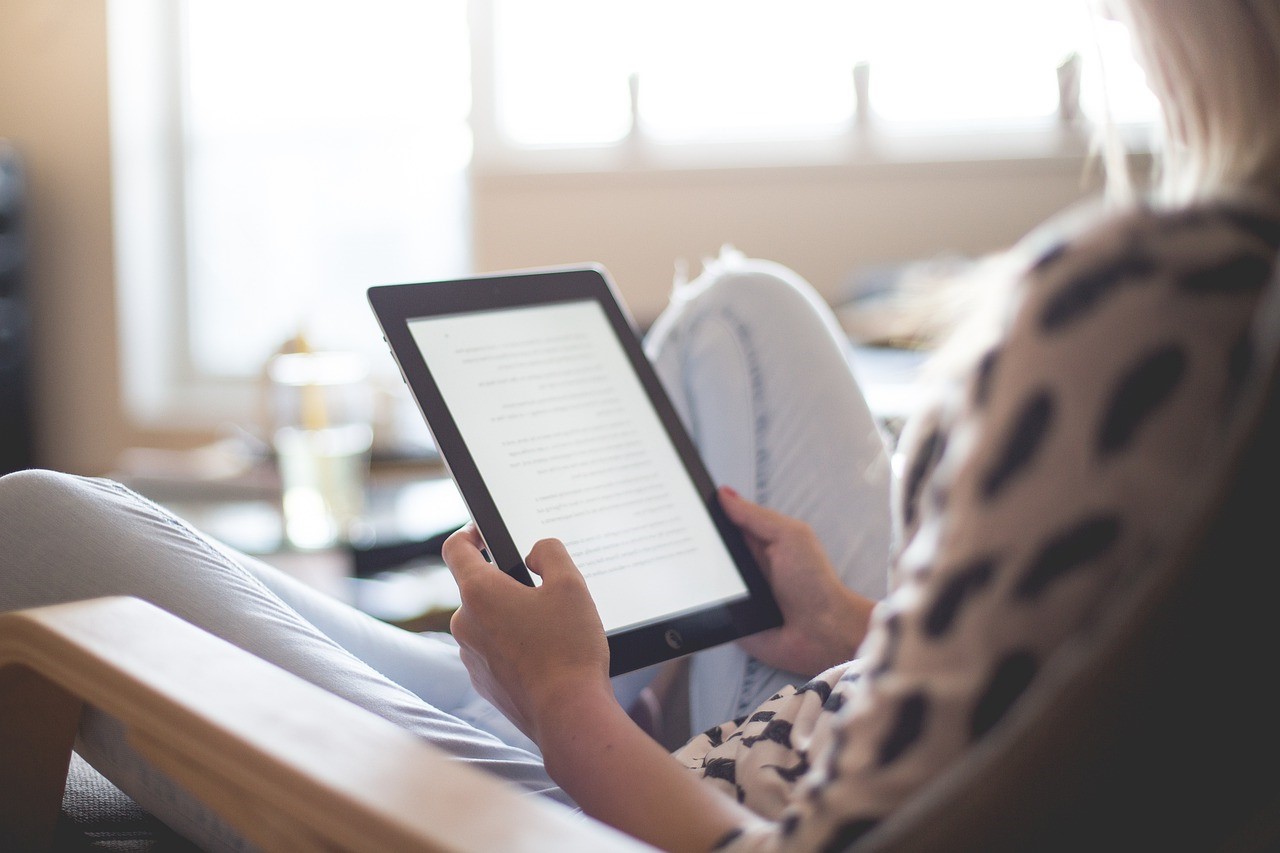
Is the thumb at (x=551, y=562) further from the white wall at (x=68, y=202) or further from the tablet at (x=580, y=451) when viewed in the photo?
the white wall at (x=68, y=202)

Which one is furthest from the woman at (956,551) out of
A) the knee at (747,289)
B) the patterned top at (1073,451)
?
the knee at (747,289)

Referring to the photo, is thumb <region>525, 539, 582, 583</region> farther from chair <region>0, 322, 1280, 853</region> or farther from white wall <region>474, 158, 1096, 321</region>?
white wall <region>474, 158, 1096, 321</region>

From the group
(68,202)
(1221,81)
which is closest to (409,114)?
(68,202)

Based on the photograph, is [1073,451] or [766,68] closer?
[1073,451]

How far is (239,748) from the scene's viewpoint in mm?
481

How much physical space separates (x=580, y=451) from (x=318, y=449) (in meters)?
1.69

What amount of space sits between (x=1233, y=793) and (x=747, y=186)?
3.26 metres

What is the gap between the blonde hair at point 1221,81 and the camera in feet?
1.65

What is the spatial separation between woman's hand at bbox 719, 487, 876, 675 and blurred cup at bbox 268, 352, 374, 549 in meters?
1.43

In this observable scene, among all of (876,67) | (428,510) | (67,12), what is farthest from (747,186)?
(67,12)

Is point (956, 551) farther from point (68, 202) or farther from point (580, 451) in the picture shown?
point (68, 202)

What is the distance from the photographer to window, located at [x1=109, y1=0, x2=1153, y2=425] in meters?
3.49

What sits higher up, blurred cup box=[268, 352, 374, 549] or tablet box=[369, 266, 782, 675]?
tablet box=[369, 266, 782, 675]

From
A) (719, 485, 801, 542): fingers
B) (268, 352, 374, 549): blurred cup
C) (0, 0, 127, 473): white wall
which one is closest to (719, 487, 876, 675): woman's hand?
(719, 485, 801, 542): fingers
